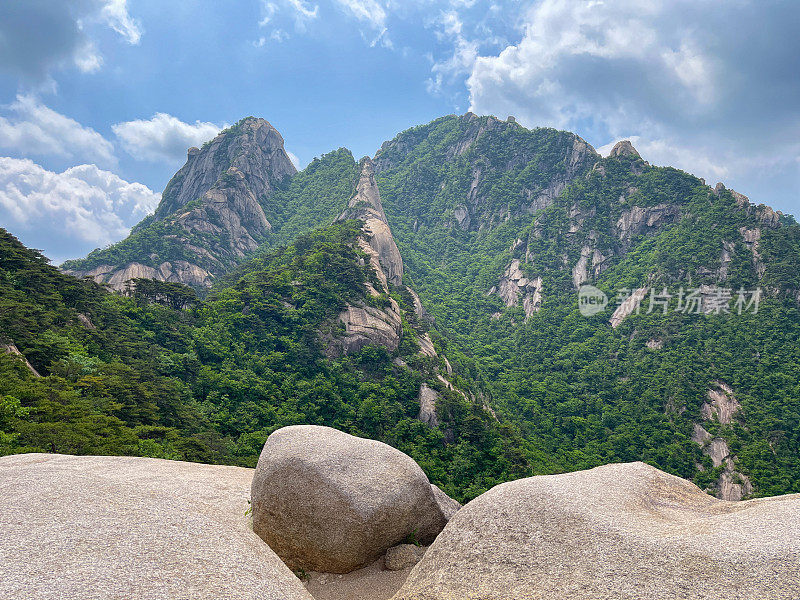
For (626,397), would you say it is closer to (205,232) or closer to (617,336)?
(617,336)

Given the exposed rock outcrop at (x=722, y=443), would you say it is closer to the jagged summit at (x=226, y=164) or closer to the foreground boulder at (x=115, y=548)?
the foreground boulder at (x=115, y=548)

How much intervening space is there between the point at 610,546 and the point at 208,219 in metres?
102

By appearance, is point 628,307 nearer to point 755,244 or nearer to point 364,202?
point 755,244

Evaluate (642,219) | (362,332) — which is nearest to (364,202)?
(362,332)

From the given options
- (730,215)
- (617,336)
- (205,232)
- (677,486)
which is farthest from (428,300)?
(677,486)

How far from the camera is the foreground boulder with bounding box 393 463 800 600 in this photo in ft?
19.4

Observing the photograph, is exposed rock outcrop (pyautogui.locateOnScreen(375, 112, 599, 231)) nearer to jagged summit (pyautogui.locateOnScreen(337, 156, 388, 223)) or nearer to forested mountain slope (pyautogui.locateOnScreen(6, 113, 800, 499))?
forested mountain slope (pyautogui.locateOnScreen(6, 113, 800, 499))

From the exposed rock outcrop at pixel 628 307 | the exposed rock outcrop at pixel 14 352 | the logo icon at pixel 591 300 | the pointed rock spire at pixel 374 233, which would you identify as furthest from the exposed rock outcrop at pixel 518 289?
the exposed rock outcrop at pixel 14 352

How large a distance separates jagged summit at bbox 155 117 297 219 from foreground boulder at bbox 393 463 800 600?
117 meters

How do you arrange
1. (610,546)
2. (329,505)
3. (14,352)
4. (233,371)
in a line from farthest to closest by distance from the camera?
(233,371) < (14,352) < (329,505) < (610,546)

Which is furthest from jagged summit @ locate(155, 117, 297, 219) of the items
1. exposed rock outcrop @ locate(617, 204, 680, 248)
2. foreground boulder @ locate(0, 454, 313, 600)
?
foreground boulder @ locate(0, 454, 313, 600)

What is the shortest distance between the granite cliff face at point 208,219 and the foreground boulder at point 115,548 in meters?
55.9

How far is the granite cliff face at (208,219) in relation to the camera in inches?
3115

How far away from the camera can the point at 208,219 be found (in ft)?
307
